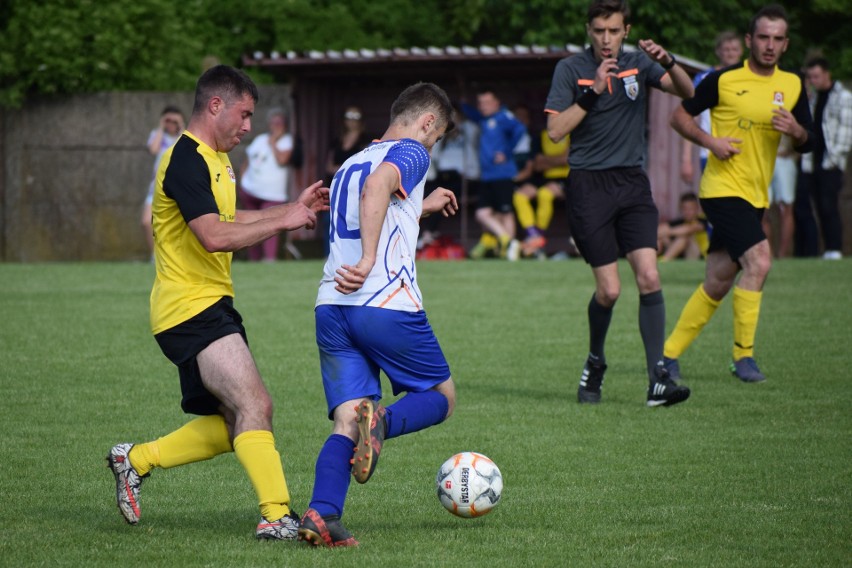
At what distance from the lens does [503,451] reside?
288 inches

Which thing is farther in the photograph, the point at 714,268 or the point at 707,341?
the point at 707,341

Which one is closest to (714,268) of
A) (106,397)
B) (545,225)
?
(106,397)

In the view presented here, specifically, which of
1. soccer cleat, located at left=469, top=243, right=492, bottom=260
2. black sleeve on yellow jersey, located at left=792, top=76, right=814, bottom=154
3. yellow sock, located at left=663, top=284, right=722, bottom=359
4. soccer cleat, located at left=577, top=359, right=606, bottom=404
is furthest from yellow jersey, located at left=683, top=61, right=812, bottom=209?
soccer cleat, located at left=469, top=243, right=492, bottom=260

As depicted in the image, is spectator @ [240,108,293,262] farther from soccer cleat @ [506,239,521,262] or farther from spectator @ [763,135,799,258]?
spectator @ [763,135,799,258]

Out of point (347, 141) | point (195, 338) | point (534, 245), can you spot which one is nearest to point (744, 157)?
point (195, 338)

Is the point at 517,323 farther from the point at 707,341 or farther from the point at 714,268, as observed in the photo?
the point at 714,268

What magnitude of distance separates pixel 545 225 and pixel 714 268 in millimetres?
11746

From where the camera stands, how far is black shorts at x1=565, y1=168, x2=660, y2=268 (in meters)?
8.89

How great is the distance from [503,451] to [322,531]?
2.25 m

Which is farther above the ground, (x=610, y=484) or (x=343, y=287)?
(x=343, y=287)

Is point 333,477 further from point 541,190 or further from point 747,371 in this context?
point 541,190

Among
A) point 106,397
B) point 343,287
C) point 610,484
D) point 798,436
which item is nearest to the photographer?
point 343,287

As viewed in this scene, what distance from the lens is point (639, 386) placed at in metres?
9.53

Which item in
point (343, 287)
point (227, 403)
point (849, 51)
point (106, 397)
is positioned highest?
point (849, 51)
